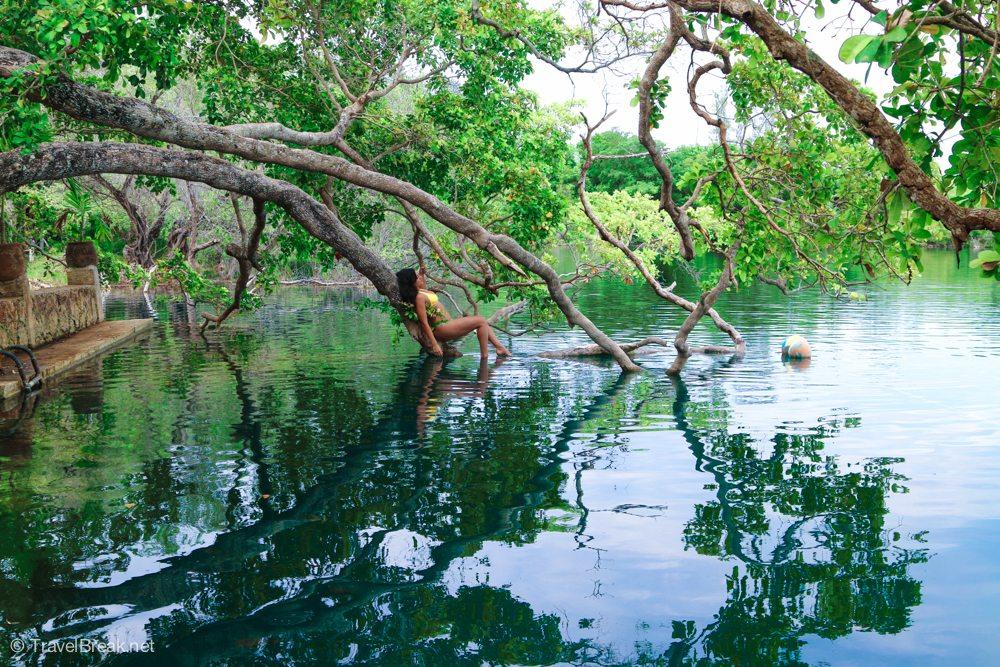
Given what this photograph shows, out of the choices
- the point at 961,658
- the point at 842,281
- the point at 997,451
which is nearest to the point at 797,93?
the point at 842,281

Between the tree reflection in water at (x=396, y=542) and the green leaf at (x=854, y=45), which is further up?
the green leaf at (x=854, y=45)

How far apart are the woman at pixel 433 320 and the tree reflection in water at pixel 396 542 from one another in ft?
17.2

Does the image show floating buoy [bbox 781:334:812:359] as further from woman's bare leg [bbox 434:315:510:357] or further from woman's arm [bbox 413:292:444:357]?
woman's arm [bbox 413:292:444:357]

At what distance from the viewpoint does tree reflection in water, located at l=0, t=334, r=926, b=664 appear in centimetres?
512

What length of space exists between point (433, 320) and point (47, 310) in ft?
25.9

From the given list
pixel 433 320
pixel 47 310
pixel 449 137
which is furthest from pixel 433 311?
pixel 47 310

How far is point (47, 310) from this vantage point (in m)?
18.5

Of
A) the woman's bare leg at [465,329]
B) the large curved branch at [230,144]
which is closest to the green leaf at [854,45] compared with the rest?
the large curved branch at [230,144]

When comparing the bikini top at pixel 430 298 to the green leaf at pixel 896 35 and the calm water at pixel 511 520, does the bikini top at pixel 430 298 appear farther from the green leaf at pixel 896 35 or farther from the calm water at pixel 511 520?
the green leaf at pixel 896 35

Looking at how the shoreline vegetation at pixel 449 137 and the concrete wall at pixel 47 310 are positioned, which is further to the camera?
the concrete wall at pixel 47 310

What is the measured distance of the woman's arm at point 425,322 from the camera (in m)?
16.6

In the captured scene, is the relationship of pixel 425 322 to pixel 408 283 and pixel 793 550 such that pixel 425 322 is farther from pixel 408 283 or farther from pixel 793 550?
pixel 793 550

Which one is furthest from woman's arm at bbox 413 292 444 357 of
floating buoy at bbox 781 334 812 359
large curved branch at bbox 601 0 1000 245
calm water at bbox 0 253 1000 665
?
large curved branch at bbox 601 0 1000 245

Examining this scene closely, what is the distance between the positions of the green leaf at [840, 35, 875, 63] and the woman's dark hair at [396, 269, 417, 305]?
13279 mm
